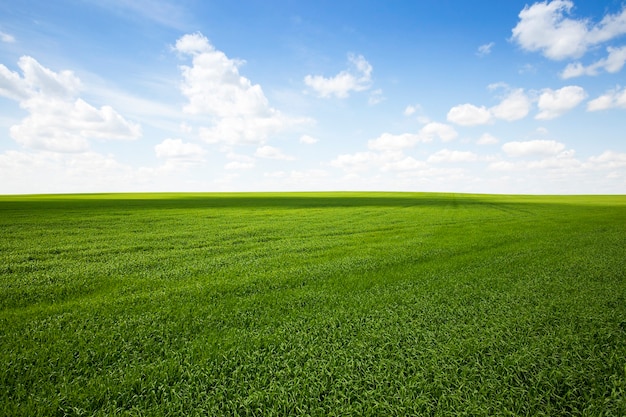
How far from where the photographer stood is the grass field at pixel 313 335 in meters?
3.38

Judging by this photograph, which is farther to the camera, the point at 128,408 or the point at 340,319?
the point at 340,319

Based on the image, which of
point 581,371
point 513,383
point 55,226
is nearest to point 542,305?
point 581,371

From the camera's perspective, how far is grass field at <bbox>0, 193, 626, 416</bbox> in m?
3.38

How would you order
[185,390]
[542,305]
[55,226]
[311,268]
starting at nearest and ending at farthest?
[185,390] < [542,305] < [311,268] < [55,226]

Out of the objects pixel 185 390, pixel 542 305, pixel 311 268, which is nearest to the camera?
pixel 185 390

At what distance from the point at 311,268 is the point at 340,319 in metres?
3.49

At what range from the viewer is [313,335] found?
4.75 meters

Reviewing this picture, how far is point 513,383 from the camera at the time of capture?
368cm

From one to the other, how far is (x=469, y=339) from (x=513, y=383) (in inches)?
35.8

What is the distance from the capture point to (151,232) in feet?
51.8

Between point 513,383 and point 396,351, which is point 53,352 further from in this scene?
point 513,383

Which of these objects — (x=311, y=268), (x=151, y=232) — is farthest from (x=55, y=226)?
(x=311, y=268)

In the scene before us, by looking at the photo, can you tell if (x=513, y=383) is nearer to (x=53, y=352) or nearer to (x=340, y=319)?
(x=340, y=319)

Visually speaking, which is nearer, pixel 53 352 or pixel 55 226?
pixel 53 352
